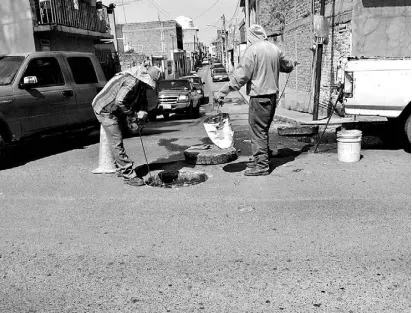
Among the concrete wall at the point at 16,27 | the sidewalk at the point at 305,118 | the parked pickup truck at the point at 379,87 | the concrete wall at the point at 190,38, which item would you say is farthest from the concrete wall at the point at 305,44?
the concrete wall at the point at 190,38

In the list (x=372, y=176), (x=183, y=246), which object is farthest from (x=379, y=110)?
(x=183, y=246)

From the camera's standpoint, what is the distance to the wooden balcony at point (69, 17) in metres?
20.6

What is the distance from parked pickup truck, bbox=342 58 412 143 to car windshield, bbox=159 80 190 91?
10221 mm

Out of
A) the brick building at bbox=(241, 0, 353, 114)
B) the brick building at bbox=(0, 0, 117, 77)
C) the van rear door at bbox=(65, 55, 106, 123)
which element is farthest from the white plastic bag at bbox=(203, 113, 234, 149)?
the brick building at bbox=(0, 0, 117, 77)

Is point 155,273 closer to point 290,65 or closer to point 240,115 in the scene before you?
point 290,65

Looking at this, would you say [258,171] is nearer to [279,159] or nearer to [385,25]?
[279,159]

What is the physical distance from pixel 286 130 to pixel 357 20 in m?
3.55

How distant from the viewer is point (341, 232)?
14.3 ft

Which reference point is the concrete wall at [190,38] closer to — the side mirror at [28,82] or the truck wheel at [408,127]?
the side mirror at [28,82]

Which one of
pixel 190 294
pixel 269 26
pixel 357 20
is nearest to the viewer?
pixel 190 294

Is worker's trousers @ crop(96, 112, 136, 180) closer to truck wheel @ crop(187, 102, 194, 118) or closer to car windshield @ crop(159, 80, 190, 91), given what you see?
truck wheel @ crop(187, 102, 194, 118)

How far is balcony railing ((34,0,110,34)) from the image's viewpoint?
21078mm

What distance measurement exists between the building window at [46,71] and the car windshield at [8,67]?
0.20m

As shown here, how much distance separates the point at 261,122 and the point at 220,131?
0.71 metres
